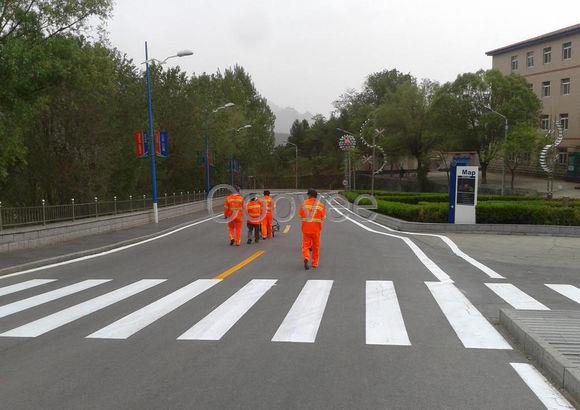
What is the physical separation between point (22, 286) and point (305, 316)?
20.8ft

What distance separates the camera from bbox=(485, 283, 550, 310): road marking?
7.89 m

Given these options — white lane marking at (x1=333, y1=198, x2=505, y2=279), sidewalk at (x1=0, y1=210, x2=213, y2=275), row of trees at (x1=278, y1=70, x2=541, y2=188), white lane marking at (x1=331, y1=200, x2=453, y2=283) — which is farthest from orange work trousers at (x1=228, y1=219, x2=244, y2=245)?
row of trees at (x1=278, y1=70, x2=541, y2=188)

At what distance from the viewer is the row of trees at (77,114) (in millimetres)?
18953

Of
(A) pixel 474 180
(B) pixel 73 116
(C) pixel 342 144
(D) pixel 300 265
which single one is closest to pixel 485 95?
(C) pixel 342 144

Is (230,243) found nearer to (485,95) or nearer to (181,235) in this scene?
(181,235)

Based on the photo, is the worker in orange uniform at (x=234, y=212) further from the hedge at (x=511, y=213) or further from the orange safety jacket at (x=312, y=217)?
the hedge at (x=511, y=213)

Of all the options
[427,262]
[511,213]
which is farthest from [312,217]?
[511,213]

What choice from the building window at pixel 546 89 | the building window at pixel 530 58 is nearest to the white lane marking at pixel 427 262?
the building window at pixel 546 89

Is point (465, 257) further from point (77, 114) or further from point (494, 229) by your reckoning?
point (77, 114)

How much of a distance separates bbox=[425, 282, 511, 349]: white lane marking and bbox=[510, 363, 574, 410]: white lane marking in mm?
A: 684

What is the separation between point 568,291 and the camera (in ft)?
30.1

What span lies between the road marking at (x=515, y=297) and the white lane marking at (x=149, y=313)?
5.34m

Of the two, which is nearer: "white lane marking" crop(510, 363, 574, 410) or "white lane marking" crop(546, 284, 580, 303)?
"white lane marking" crop(510, 363, 574, 410)

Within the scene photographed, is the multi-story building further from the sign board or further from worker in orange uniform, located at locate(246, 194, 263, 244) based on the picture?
worker in orange uniform, located at locate(246, 194, 263, 244)
